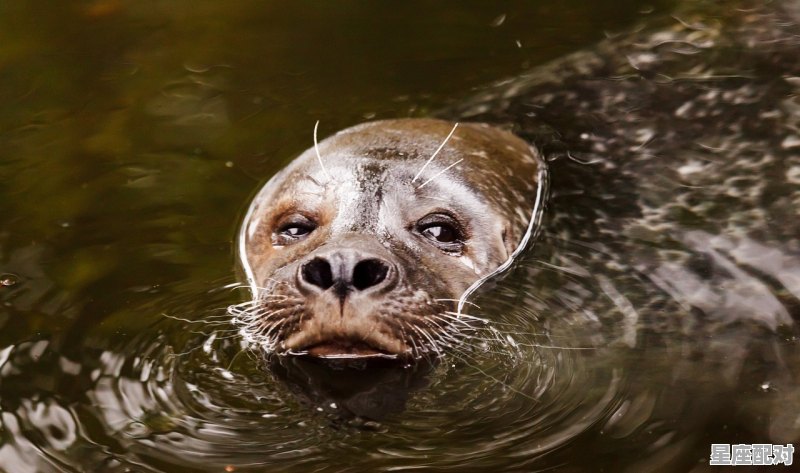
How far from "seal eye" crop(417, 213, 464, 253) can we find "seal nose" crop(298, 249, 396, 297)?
29.7 inches

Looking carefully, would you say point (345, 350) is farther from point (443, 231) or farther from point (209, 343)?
point (443, 231)

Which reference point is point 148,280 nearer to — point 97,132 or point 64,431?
point 64,431

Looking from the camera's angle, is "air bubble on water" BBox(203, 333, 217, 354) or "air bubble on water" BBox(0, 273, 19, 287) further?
"air bubble on water" BBox(0, 273, 19, 287)

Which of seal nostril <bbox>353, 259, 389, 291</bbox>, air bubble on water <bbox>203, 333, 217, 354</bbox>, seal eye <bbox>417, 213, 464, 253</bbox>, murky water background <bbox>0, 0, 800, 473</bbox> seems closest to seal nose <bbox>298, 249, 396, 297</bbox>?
seal nostril <bbox>353, 259, 389, 291</bbox>

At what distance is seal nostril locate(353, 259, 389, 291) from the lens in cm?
409

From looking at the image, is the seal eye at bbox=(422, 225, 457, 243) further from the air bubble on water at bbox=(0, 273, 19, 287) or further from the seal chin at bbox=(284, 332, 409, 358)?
the air bubble on water at bbox=(0, 273, 19, 287)

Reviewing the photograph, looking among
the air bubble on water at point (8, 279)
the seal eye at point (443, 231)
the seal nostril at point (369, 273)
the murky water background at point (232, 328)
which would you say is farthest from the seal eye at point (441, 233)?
the air bubble on water at point (8, 279)

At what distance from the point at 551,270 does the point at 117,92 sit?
11.1 feet

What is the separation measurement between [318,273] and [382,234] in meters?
0.60

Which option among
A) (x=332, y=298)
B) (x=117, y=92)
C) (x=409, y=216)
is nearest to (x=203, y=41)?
(x=117, y=92)

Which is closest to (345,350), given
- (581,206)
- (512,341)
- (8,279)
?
(512,341)

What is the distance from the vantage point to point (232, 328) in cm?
461

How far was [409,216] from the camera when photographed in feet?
16.0

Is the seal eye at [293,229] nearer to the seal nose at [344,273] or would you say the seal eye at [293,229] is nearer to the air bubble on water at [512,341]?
the seal nose at [344,273]
